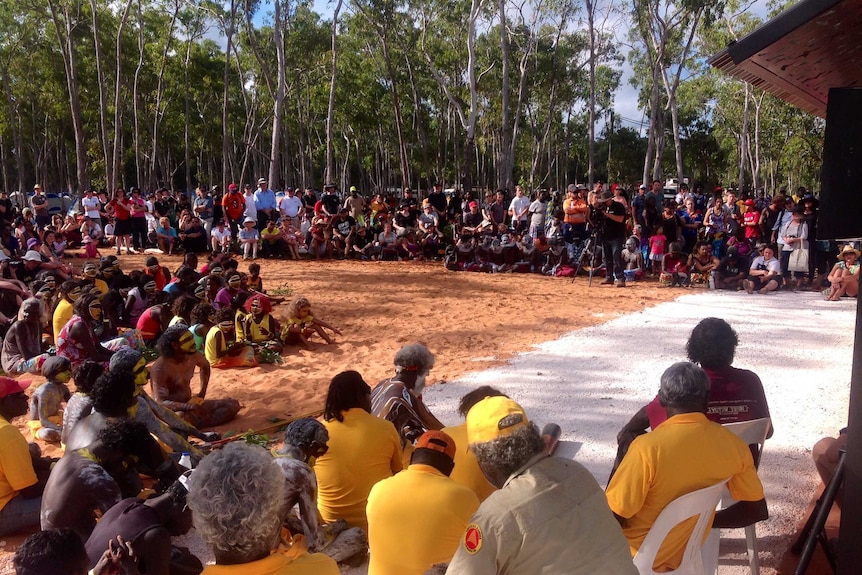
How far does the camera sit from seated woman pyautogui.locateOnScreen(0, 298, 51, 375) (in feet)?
22.7

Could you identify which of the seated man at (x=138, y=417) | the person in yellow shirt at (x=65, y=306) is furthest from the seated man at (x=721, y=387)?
the person in yellow shirt at (x=65, y=306)

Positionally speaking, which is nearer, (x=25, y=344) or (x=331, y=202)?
(x=25, y=344)

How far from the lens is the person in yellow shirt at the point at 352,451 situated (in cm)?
356

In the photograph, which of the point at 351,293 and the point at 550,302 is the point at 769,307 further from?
the point at 351,293

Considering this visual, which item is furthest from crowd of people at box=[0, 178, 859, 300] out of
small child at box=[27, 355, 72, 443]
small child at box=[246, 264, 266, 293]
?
small child at box=[27, 355, 72, 443]

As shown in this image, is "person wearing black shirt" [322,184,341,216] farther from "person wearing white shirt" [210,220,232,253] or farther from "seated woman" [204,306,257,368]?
"seated woman" [204,306,257,368]

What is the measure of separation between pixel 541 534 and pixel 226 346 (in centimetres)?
626

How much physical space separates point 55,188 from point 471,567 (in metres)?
49.5

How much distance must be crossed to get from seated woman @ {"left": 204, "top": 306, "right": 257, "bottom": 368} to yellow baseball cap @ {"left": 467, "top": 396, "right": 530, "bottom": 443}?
5.75 m

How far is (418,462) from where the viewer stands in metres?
2.66

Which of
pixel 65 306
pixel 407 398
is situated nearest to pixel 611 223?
pixel 65 306

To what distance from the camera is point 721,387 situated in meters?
3.42

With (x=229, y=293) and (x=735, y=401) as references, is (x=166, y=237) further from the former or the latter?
(x=735, y=401)

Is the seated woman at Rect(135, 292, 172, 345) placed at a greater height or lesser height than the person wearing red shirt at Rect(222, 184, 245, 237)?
lesser
